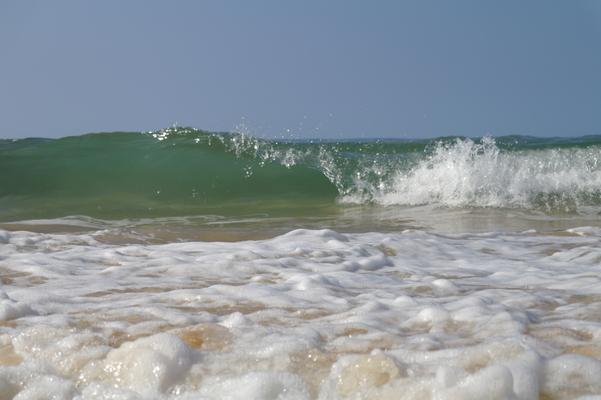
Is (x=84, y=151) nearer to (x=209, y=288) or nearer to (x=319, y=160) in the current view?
(x=319, y=160)

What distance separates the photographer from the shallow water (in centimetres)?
181

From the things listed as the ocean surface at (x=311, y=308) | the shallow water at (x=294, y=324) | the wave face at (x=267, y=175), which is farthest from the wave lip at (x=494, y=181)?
the shallow water at (x=294, y=324)

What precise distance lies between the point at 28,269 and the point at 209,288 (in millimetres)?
892

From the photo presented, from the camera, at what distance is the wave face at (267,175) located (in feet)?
28.8

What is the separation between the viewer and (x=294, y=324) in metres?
2.34

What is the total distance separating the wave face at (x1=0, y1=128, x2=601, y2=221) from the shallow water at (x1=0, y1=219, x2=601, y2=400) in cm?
459

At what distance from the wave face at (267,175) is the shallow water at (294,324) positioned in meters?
4.59

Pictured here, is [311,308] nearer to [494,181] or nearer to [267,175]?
[494,181]

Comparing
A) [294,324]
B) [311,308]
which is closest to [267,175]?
[311,308]

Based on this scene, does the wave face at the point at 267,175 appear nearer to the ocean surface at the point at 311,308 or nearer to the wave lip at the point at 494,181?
the wave lip at the point at 494,181

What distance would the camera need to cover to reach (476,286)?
3.13 m

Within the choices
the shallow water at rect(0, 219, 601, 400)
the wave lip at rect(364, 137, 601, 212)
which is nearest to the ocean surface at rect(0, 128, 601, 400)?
the shallow water at rect(0, 219, 601, 400)

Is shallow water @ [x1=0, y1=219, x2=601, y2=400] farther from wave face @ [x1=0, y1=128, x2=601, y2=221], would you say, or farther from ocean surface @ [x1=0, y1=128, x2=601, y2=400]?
wave face @ [x1=0, y1=128, x2=601, y2=221]

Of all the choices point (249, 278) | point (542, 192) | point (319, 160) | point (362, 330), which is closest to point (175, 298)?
point (249, 278)
